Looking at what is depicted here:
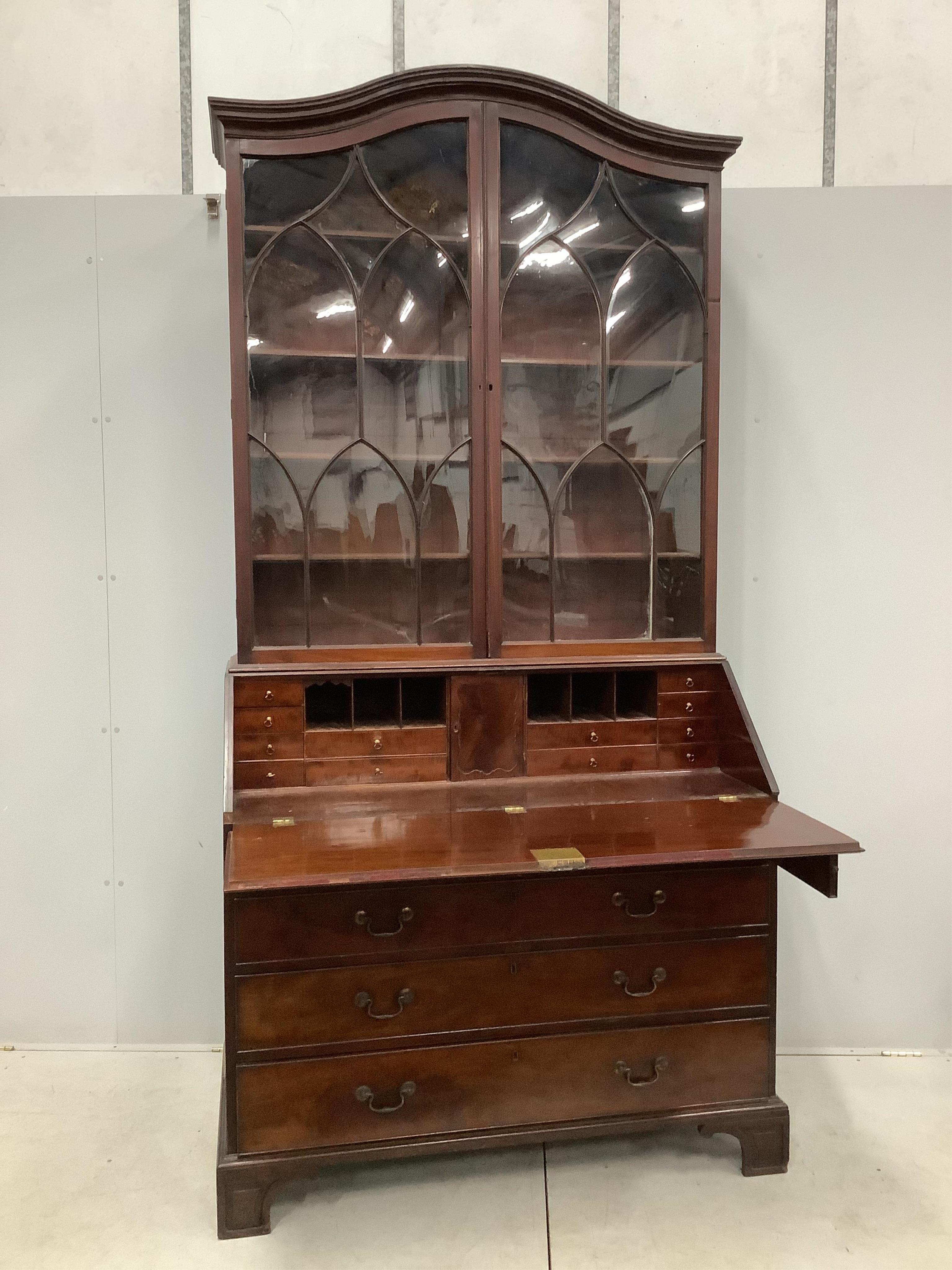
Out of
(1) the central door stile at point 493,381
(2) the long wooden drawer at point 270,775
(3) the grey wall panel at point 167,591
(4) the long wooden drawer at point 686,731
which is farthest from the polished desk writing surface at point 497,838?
(3) the grey wall panel at point 167,591

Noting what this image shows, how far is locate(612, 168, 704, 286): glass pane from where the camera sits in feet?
6.66

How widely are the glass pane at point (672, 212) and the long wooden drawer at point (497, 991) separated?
1607 mm

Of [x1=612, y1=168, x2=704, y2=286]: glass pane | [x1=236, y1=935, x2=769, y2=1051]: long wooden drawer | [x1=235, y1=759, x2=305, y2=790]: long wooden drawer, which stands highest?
[x1=612, y1=168, x2=704, y2=286]: glass pane

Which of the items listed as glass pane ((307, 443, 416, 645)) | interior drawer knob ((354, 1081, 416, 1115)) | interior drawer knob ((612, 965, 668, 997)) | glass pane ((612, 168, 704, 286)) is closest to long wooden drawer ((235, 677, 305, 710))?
glass pane ((307, 443, 416, 645))

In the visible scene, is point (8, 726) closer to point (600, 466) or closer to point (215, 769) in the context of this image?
point (215, 769)

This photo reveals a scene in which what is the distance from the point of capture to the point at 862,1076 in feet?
7.76

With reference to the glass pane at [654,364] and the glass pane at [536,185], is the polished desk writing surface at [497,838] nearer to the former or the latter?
the glass pane at [654,364]

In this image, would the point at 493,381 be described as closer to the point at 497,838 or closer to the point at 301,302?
the point at 301,302

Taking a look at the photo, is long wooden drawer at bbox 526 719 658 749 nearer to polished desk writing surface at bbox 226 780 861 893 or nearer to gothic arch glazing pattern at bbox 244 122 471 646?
polished desk writing surface at bbox 226 780 861 893

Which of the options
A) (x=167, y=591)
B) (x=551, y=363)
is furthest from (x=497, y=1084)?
(x=551, y=363)

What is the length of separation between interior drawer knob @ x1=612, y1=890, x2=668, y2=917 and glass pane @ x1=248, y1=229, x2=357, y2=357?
1.37 m

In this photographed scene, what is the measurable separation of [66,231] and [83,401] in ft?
1.50

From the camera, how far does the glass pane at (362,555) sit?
199cm

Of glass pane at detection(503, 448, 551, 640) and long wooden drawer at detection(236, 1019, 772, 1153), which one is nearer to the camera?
long wooden drawer at detection(236, 1019, 772, 1153)
